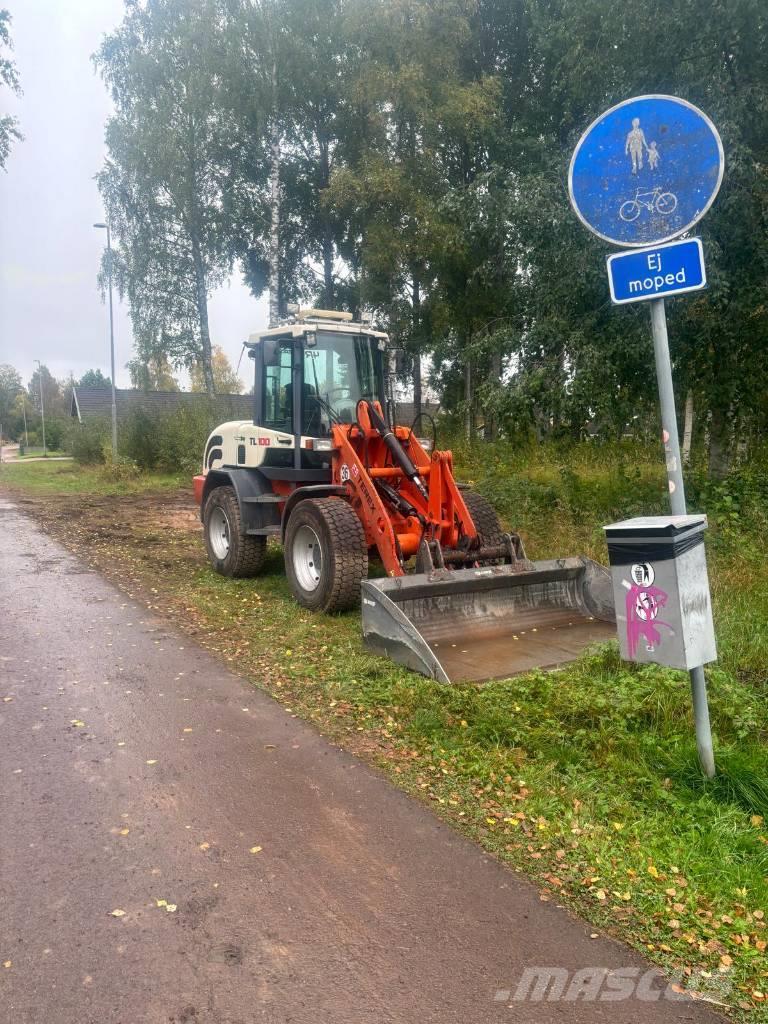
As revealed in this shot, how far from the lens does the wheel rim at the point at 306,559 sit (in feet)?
24.9

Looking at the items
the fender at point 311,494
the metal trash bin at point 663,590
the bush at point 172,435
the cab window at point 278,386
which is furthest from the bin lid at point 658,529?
the bush at point 172,435

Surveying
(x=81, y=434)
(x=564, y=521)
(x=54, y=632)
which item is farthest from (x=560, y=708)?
(x=81, y=434)

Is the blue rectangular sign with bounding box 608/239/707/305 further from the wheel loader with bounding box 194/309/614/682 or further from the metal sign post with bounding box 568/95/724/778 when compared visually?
the wheel loader with bounding box 194/309/614/682

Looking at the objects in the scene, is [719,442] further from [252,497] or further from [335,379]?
[252,497]

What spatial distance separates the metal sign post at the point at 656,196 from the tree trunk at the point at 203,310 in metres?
23.1

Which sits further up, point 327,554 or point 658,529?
point 658,529

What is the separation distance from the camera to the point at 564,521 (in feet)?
33.3

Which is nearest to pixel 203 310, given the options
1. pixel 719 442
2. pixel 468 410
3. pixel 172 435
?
pixel 172 435

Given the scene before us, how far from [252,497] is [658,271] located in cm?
598

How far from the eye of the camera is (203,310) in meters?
26.1

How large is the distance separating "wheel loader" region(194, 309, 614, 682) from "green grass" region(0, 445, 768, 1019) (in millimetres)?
412

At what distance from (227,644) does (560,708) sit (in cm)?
306

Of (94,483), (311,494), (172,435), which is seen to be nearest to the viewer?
(311,494)

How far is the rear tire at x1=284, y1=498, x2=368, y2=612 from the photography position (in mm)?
6984
